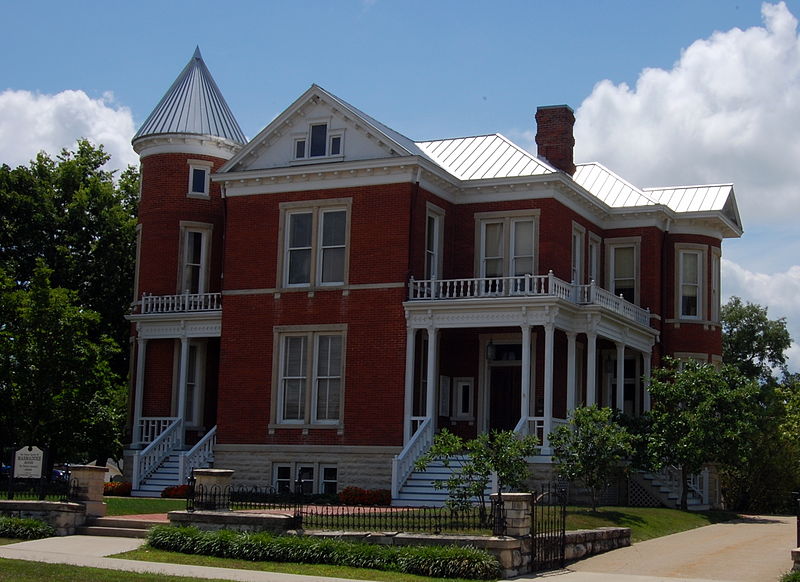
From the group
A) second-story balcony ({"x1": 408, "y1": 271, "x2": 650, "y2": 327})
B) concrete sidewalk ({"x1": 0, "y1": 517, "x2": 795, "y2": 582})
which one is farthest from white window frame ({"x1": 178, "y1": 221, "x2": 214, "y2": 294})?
concrete sidewalk ({"x1": 0, "y1": 517, "x2": 795, "y2": 582})

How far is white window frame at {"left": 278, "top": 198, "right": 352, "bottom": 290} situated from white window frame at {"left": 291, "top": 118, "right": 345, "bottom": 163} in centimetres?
134

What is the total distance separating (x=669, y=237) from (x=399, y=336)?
39.1ft

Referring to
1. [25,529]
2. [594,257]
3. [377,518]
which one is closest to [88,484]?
[25,529]

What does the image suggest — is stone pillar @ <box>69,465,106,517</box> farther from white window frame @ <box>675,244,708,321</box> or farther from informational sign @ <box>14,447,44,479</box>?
white window frame @ <box>675,244,708,321</box>

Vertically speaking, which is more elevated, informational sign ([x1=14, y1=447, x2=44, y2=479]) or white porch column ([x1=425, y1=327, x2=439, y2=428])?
white porch column ([x1=425, y1=327, x2=439, y2=428])

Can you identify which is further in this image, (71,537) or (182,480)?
(182,480)

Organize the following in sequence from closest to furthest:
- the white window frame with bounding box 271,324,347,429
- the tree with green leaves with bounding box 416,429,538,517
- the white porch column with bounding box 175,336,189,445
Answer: the tree with green leaves with bounding box 416,429,538,517 < the white window frame with bounding box 271,324,347,429 < the white porch column with bounding box 175,336,189,445

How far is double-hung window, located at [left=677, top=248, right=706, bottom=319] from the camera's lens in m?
40.2

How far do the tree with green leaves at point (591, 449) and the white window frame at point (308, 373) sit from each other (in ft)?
25.8

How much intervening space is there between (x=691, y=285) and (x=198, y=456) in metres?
17.4

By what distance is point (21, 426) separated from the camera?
111ft

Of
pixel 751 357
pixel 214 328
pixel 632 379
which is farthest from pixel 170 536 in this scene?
pixel 751 357

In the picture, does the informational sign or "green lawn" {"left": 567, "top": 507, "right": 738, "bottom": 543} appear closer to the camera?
"green lawn" {"left": 567, "top": 507, "right": 738, "bottom": 543}

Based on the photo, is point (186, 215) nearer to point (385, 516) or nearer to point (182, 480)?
point (182, 480)
